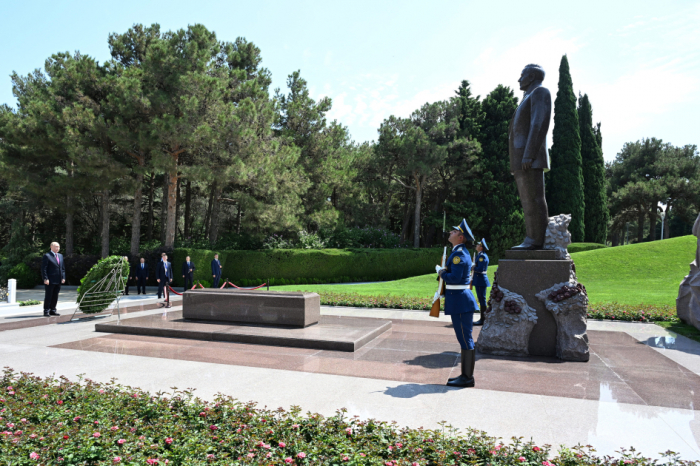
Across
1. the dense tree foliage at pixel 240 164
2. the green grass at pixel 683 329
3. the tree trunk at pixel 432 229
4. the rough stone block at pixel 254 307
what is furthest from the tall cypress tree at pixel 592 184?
the rough stone block at pixel 254 307

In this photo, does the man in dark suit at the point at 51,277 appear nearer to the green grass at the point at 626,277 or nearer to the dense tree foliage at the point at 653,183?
the green grass at the point at 626,277

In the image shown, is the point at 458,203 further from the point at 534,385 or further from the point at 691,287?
the point at 534,385

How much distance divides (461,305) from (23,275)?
970 inches

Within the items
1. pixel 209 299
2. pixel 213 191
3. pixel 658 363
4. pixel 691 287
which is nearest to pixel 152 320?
pixel 209 299

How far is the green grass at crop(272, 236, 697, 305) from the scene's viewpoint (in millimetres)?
15312

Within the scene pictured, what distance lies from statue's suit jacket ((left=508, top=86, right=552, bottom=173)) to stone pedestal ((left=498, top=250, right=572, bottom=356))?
154 centimetres

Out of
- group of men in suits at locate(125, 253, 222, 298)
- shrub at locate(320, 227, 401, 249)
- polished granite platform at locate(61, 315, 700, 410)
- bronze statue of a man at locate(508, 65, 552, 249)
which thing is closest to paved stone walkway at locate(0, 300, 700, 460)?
polished granite platform at locate(61, 315, 700, 410)

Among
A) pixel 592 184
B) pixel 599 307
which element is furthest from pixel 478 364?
pixel 592 184

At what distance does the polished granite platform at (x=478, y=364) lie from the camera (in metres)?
4.88

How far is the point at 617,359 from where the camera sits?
6.40 meters

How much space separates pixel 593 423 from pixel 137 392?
4.54 m

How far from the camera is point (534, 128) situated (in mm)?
6750

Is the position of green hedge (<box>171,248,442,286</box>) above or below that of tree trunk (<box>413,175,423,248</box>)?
below

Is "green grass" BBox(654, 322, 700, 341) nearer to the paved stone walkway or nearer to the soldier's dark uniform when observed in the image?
the paved stone walkway
